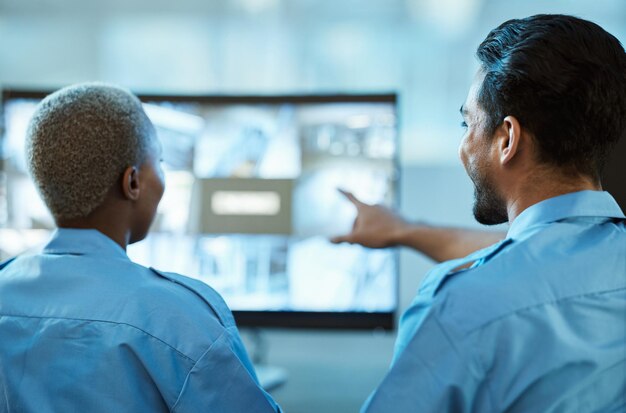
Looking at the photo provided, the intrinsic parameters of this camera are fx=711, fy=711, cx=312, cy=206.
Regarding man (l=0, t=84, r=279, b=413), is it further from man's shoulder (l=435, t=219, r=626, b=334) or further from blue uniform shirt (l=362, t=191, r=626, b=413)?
man's shoulder (l=435, t=219, r=626, b=334)

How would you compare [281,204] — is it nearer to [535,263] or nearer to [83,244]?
[83,244]

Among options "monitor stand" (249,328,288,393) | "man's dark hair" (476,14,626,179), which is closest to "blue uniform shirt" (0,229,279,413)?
"man's dark hair" (476,14,626,179)

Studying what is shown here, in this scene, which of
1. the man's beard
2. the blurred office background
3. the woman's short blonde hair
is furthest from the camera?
the blurred office background

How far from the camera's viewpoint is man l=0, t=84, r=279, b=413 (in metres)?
1.05

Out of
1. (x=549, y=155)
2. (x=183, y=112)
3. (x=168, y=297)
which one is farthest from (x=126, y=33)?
(x=549, y=155)

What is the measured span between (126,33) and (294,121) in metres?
0.71

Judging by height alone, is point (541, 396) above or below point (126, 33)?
below

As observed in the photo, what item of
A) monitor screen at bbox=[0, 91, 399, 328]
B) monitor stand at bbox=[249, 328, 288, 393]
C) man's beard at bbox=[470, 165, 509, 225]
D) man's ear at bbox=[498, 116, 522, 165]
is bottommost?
monitor stand at bbox=[249, 328, 288, 393]

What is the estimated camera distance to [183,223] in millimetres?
2146

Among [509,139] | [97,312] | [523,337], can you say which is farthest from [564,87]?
[97,312]

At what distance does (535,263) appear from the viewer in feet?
2.78

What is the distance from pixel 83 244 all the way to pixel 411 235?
81 centimetres

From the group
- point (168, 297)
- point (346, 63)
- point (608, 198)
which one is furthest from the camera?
point (346, 63)

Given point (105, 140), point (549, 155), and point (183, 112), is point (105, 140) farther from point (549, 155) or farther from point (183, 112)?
point (183, 112)
